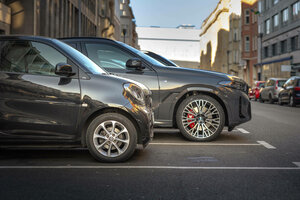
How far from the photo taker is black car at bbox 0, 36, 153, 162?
538cm

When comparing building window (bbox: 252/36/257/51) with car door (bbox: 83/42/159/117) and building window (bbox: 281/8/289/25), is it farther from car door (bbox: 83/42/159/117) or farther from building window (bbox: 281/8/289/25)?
car door (bbox: 83/42/159/117)

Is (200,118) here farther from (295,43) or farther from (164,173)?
(295,43)

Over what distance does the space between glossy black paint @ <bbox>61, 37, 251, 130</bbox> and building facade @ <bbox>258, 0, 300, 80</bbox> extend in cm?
3257

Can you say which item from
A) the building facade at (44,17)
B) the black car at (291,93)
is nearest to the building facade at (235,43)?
the building facade at (44,17)

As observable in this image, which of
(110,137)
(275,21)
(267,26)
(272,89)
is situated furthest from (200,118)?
(267,26)

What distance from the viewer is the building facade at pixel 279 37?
3922 centimetres

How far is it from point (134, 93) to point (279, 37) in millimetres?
41580

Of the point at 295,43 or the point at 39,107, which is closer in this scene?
the point at 39,107

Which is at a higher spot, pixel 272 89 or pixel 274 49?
pixel 274 49

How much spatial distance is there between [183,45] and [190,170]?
575 ft

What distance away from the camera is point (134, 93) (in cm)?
544

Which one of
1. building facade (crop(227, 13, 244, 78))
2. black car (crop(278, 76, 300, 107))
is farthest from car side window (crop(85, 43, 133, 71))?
building facade (crop(227, 13, 244, 78))

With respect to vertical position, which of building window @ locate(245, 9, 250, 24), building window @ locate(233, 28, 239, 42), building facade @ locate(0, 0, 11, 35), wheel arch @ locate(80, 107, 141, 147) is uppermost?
building window @ locate(245, 9, 250, 24)

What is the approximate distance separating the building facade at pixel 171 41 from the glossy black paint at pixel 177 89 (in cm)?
16100
